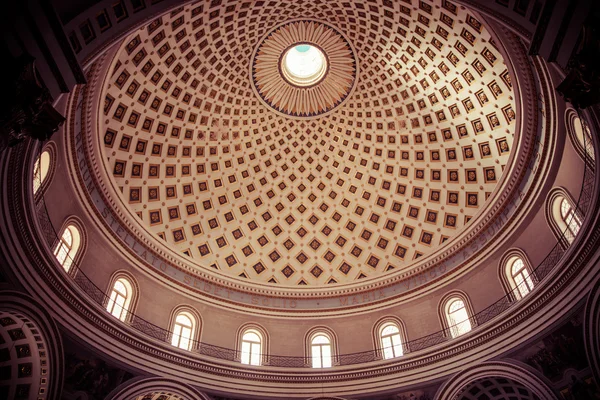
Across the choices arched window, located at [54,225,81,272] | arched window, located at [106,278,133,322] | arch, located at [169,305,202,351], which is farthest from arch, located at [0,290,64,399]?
arch, located at [169,305,202,351]

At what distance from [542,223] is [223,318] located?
15.5 metres

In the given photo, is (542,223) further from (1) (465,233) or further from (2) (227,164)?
(2) (227,164)

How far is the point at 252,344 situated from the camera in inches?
945

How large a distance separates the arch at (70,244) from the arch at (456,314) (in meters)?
16.5

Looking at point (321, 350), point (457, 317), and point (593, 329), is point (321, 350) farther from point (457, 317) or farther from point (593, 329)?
point (593, 329)

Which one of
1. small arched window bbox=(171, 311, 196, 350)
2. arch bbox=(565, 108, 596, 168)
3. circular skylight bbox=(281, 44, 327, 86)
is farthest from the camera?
circular skylight bbox=(281, 44, 327, 86)

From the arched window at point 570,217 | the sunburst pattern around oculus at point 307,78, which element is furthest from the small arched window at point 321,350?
the sunburst pattern around oculus at point 307,78

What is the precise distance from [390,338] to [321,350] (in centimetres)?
356

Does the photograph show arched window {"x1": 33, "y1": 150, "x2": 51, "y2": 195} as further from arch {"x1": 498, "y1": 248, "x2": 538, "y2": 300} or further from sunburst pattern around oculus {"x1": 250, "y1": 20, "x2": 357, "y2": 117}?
arch {"x1": 498, "y1": 248, "x2": 538, "y2": 300}

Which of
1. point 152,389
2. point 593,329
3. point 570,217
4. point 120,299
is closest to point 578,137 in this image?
point 570,217

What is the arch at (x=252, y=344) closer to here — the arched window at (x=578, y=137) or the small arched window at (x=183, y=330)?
the small arched window at (x=183, y=330)

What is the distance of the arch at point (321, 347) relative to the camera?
77.9ft

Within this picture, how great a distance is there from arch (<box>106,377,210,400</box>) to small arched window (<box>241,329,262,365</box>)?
132 inches

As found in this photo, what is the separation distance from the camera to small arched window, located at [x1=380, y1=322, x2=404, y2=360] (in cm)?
2311
